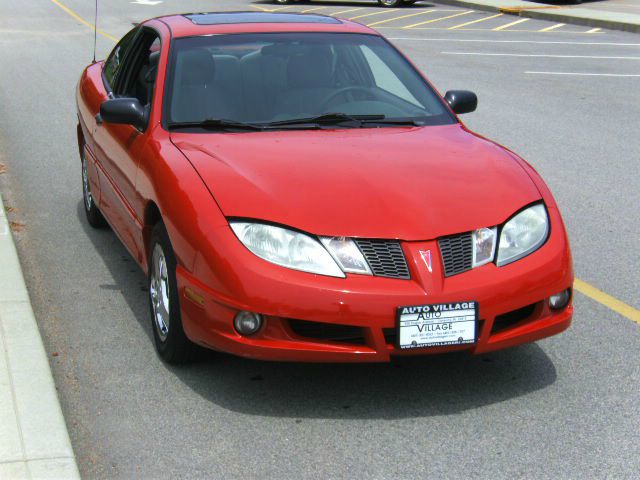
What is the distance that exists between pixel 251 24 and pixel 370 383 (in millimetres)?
2412

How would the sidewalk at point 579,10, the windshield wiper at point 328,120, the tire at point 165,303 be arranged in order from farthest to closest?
the sidewalk at point 579,10 < the windshield wiper at point 328,120 < the tire at point 165,303

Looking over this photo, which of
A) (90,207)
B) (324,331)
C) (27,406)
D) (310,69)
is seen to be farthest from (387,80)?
(27,406)

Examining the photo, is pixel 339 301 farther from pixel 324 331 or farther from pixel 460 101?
pixel 460 101

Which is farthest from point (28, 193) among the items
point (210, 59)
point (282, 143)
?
point (282, 143)

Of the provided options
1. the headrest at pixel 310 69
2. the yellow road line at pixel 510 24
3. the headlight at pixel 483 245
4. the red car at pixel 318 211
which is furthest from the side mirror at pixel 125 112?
the yellow road line at pixel 510 24

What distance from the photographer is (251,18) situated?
261 inches

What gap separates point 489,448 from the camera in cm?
432

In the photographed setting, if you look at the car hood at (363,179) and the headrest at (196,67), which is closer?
the car hood at (363,179)

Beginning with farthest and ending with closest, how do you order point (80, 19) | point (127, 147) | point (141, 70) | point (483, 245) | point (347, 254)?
point (80, 19) < point (141, 70) < point (127, 147) < point (483, 245) < point (347, 254)

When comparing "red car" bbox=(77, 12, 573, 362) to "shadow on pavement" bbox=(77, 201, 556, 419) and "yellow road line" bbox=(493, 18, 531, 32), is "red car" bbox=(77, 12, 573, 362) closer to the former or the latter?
"shadow on pavement" bbox=(77, 201, 556, 419)

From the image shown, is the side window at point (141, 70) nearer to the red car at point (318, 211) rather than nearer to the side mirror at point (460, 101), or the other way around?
the red car at point (318, 211)

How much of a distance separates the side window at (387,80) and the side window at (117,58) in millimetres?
1624

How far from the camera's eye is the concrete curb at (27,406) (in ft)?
13.2

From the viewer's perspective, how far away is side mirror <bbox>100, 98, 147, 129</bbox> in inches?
227
